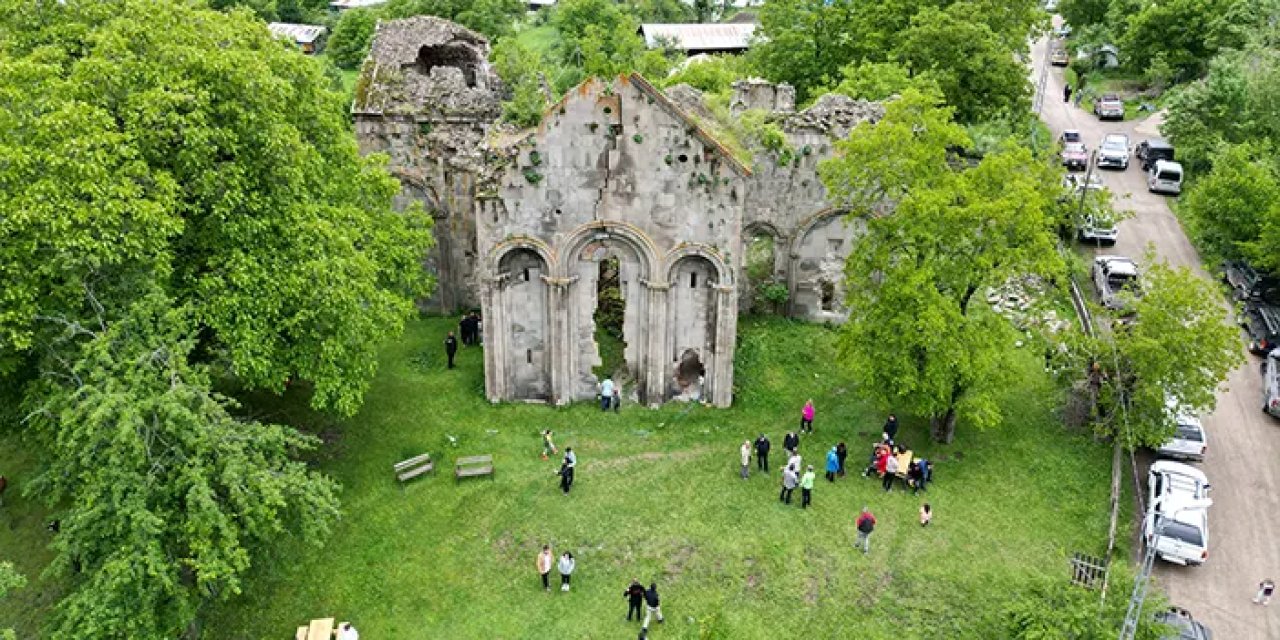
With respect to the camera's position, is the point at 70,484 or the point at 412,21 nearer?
the point at 70,484

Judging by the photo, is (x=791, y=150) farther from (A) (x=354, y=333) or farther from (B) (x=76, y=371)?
(B) (x=76, y=371)

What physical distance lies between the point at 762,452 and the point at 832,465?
6.76 feet

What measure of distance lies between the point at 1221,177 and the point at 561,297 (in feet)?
90.6

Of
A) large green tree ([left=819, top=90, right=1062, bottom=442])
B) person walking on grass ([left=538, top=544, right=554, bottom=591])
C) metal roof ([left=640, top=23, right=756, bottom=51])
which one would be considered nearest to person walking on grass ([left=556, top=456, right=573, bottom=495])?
person walking on grass ([left=538, top=544, right=554, bottom=591])

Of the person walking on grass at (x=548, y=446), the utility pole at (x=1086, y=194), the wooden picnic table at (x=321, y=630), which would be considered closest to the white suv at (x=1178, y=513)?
the utility pole at (x=1086, y=194)

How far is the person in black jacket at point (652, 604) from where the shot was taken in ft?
71.3

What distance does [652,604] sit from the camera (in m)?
21.8

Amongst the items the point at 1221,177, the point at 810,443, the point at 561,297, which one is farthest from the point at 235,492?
the point at 1221,177

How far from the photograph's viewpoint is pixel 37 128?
19781mm

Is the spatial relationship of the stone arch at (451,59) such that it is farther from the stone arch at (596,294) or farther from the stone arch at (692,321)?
the stone arch at (692,321)

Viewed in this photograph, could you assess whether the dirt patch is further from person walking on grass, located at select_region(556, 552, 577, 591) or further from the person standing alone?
person walking on grass, located at select_region(556, 552, 577, 591)

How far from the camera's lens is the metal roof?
297 ft

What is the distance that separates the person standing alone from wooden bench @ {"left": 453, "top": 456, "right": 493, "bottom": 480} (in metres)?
7.95

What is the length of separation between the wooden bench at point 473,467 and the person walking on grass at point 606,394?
4731mm
